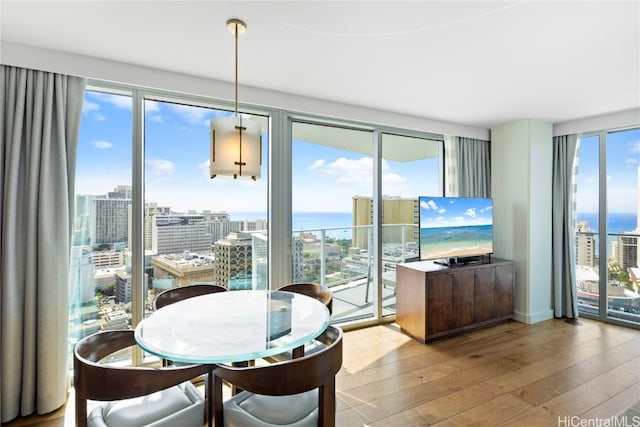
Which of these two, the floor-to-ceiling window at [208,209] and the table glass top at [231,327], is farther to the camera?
the floor-to-ceiling window at [208,209]

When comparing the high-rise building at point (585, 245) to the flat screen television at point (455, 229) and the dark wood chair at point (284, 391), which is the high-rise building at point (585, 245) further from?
the dark wood chair at point (284, 391)

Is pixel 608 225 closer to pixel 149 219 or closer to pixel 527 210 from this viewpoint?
pixel 527 210

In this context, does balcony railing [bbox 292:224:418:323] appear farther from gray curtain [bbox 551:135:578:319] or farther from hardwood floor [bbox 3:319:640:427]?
gray curtain [bbox 551:135:578:319]

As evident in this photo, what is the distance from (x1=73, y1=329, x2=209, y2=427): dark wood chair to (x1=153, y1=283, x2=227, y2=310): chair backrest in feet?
1.97

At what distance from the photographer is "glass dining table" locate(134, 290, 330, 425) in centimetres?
149

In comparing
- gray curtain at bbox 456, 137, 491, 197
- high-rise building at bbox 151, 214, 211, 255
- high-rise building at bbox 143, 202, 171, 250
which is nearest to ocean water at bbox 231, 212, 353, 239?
high-rise building at bbox 151, 214, 211, 255

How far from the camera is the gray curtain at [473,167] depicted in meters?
4.36

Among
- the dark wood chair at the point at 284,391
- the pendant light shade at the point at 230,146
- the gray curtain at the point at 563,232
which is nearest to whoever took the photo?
the dark wood chair at the point at 284,391

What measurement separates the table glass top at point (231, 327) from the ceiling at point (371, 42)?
1.77 metres

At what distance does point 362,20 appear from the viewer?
1.96 m

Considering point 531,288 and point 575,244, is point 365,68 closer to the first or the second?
point 531,288

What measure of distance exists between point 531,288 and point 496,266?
0.64 meters

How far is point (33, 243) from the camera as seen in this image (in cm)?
224

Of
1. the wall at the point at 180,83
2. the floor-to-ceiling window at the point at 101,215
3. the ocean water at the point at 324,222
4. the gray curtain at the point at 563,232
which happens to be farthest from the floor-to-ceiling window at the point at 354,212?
Answer: the gray curtain at the point at 563,232
